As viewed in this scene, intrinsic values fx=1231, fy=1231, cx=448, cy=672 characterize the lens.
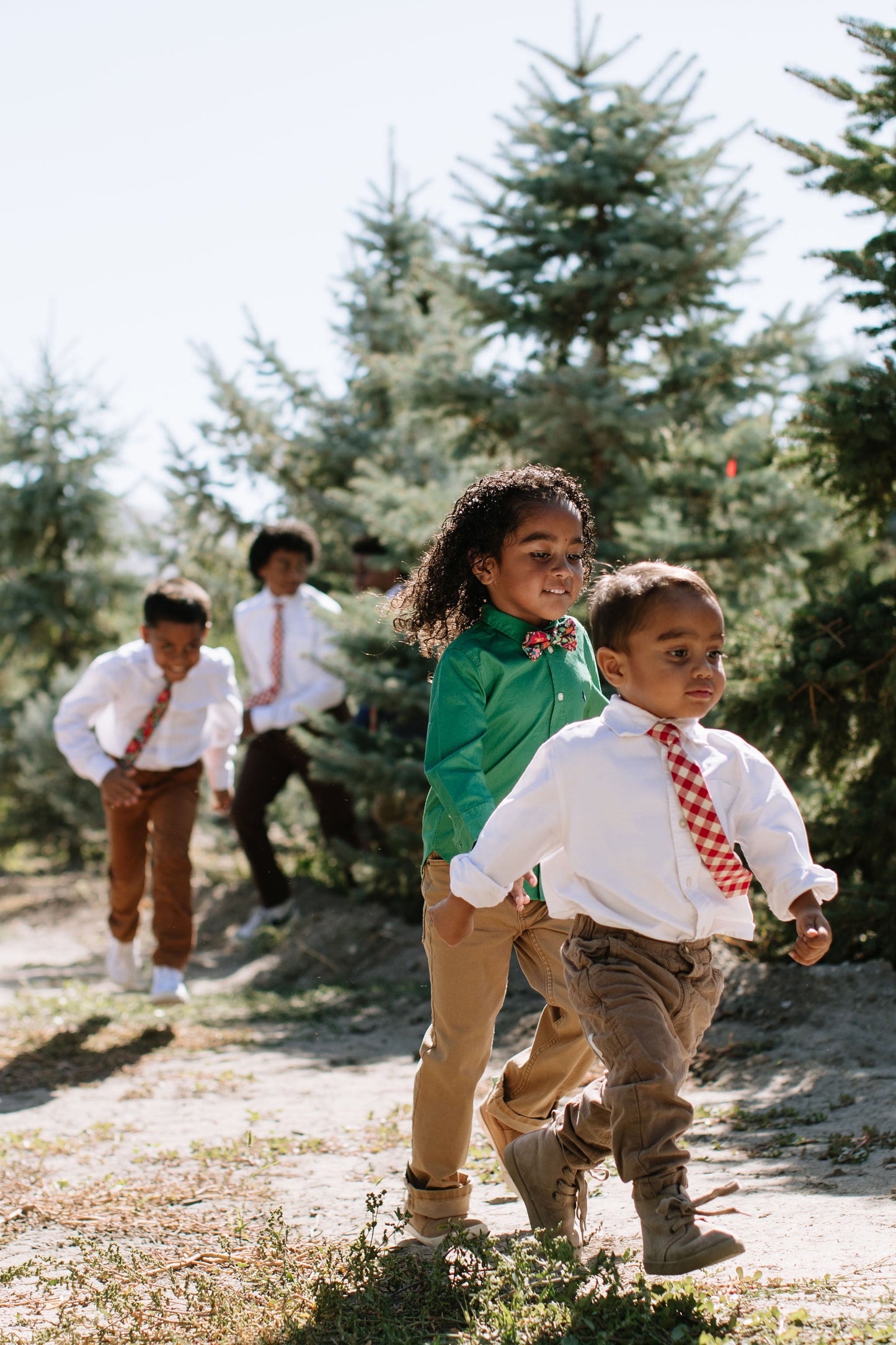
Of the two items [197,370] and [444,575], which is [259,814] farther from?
[444,575]

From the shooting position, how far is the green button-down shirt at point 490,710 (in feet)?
10.1

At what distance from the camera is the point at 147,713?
21.5 feet

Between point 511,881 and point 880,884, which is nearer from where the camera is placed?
point 511,881

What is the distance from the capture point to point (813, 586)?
595 cm

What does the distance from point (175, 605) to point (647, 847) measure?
4142 mm

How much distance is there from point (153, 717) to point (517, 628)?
3.64m

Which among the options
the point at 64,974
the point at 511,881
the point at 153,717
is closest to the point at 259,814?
the point at 64,974

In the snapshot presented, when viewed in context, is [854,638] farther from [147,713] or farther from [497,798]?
[147,713]

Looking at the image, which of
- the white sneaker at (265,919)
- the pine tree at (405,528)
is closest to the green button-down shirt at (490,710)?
the pine tree at (405,528)

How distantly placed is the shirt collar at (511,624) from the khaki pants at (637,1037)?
33.1 inches

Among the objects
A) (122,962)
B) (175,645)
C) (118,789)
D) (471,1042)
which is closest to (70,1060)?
(122,962)

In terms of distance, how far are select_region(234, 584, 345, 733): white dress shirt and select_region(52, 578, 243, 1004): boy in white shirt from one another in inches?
74.7

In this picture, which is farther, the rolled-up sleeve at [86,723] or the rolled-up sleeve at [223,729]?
the rolled-up sleeve at [223,729]

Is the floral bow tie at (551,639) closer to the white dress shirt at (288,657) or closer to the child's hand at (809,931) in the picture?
the child's hand at (809,931)
